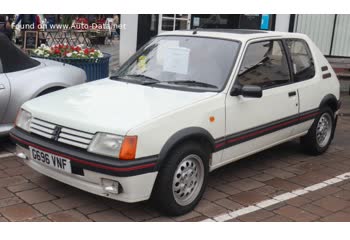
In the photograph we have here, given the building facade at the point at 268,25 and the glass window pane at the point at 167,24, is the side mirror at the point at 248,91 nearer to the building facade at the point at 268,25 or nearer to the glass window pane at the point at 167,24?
the building facade at the point at 268,25

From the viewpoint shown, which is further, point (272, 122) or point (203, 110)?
point (272, 122)

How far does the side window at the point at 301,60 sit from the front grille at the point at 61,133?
2.75 m

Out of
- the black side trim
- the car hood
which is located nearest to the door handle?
the black side trim

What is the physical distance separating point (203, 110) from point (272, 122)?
3.72 feet

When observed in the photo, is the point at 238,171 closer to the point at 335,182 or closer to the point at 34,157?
the point at 335,182

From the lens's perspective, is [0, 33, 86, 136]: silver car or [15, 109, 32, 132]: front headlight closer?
[15, 109, 32, 132]: front headlight

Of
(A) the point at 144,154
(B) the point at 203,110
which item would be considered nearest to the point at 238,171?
(B) the point at 203,110

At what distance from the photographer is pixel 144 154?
3584 millimetres

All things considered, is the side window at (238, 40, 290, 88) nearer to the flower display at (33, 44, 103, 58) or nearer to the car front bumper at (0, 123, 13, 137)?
the car front bumper at (0, 123, 13, 137)

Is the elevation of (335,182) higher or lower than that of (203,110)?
lower

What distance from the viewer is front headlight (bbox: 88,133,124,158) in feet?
11.6

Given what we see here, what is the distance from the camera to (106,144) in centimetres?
358

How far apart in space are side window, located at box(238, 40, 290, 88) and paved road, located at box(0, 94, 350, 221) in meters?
1.07

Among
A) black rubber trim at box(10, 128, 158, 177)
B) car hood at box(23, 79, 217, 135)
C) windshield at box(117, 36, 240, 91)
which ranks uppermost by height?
windshield at box(117, 36, 240, 91)
